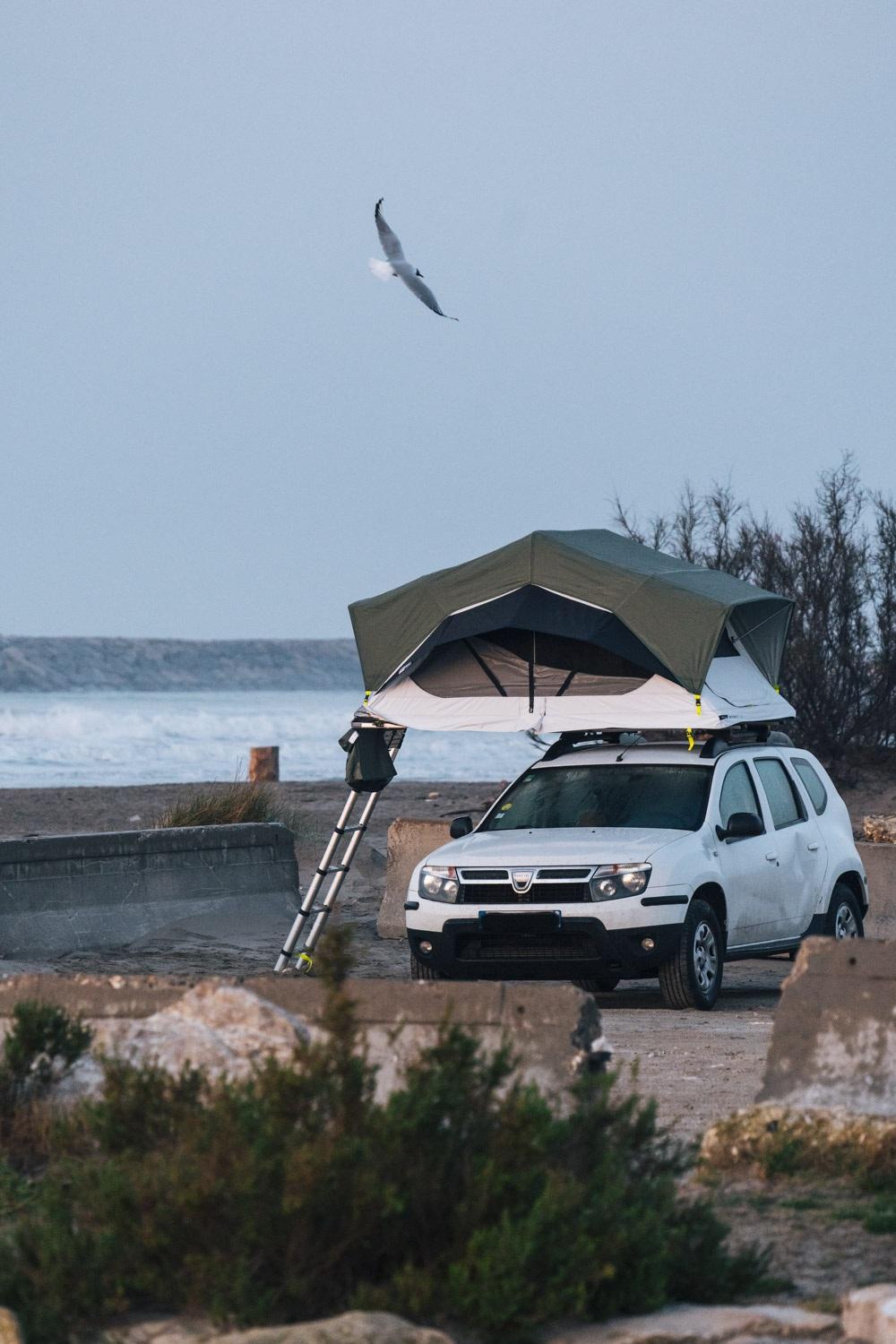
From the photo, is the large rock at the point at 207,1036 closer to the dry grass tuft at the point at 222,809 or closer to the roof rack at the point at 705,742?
the roof rack at the point at 705,742

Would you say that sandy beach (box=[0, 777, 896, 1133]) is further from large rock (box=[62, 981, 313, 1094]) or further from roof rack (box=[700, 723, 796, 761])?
roof rack (box=[700, 723, 796, 761])

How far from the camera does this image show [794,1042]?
6.03 metres

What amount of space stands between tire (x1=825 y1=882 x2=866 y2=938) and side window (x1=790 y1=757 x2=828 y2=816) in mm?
613

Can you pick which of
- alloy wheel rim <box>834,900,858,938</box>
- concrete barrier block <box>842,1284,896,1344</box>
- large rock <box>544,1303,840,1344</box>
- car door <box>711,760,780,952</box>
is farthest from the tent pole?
concrete barrier block <box>842,1284,896,1344</box>

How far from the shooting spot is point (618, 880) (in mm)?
11141

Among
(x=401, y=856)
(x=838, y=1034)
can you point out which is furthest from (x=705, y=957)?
(x=838, y=1034)

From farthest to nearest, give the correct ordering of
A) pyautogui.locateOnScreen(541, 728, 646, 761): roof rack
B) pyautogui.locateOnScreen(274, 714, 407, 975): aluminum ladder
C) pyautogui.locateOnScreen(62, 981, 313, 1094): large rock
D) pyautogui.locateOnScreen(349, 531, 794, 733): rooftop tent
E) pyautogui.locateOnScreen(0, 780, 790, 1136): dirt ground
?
1. pyautogui.locateOnScreen(541, 728, 646, 761): roof rack
2. pyautogui.locateOnScreen(274, 714, 407, 975): aluminum ladder
3. pyautogui.locateOnScreen(349, 531, 794, 733): rooftop tent
4. pyautogui.locateOnScreen(0, 780, 790, 1136): dirt ground
5. pyautogui.locateOnScreen(62, 981, 313, 1094): large rock

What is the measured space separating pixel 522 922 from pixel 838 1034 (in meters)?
5.31

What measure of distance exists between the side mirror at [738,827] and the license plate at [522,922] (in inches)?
56.0

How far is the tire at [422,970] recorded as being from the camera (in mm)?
11633

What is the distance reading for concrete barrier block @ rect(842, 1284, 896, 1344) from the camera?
4.19m

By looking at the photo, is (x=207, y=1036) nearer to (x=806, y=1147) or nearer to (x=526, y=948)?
(x=806, y=1147)

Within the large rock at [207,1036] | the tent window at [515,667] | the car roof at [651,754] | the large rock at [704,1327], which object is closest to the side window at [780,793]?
the car roof at [651,754]

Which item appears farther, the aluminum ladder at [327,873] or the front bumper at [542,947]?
the aluminum ladder at [327,873]
